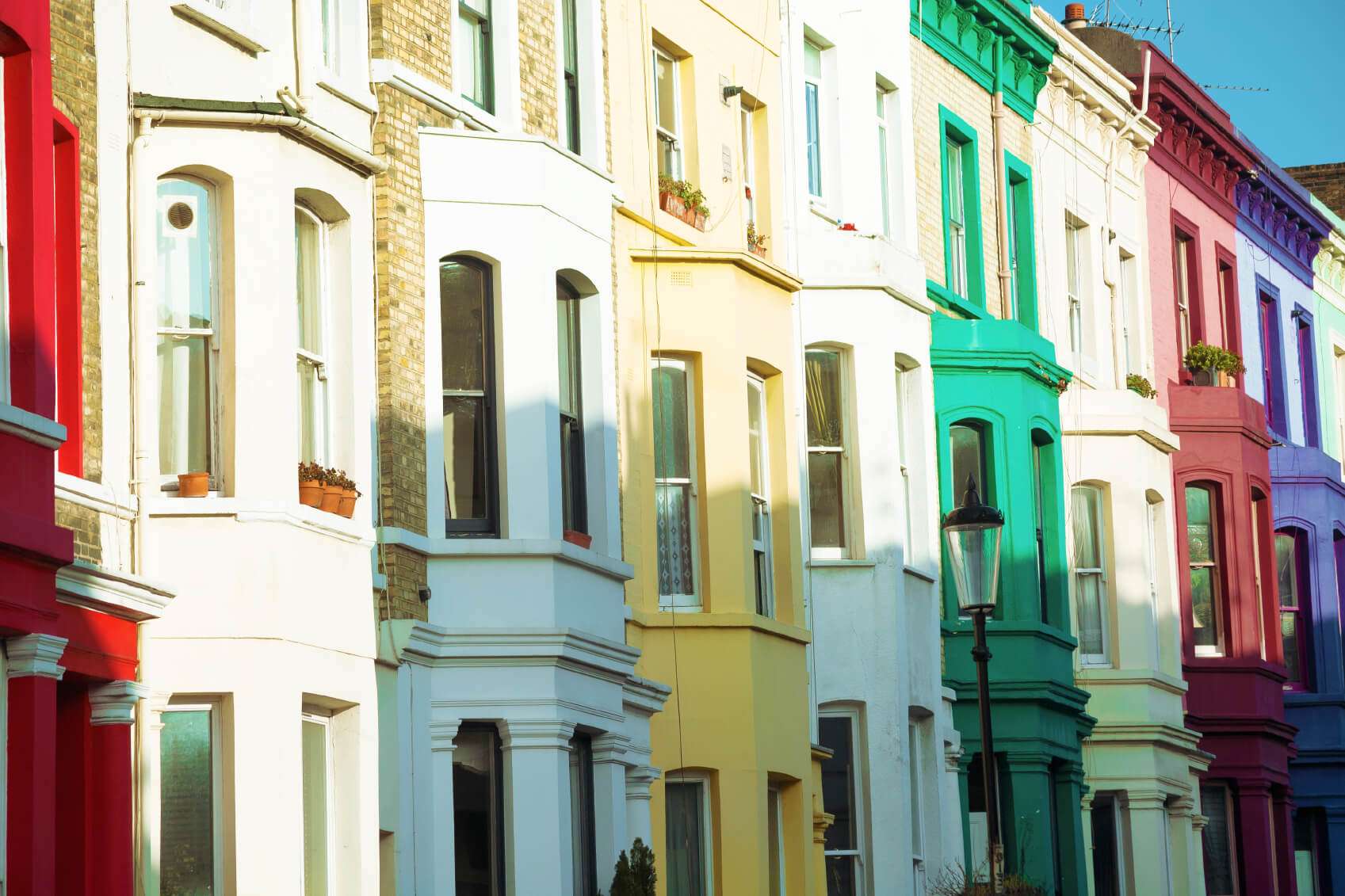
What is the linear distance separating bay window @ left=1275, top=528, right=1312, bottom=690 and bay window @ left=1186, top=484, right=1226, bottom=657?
4.02 meters

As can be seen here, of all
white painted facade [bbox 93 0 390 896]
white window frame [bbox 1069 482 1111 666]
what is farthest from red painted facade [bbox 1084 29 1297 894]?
white painted facade [bbox 93 0 390 896]

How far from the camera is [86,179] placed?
16.4 m

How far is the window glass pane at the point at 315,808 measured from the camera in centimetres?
1794

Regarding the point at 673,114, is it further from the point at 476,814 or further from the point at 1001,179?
the point at 1001,179

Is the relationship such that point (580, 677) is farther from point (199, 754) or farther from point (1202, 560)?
point (1202, 560)

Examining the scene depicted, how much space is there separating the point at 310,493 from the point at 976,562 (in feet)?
16.8

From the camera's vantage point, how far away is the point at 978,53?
1241 inches

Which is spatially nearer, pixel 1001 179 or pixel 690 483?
pixel 690 483

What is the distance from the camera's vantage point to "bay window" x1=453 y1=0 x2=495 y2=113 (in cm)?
2102

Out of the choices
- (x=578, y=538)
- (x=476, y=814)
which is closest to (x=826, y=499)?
(x=578, y=538)

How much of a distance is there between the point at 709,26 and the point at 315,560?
9316 mm

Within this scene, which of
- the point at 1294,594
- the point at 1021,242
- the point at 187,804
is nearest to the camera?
the point at 187,804

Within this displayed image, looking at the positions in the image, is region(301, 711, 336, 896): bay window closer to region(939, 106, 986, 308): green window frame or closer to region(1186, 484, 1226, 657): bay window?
region(939, 106, 986, 308): green window frame

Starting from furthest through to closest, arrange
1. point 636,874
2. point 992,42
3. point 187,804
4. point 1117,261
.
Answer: point 1117,261 < point 992,42 < point 636,874 < point 187,804
